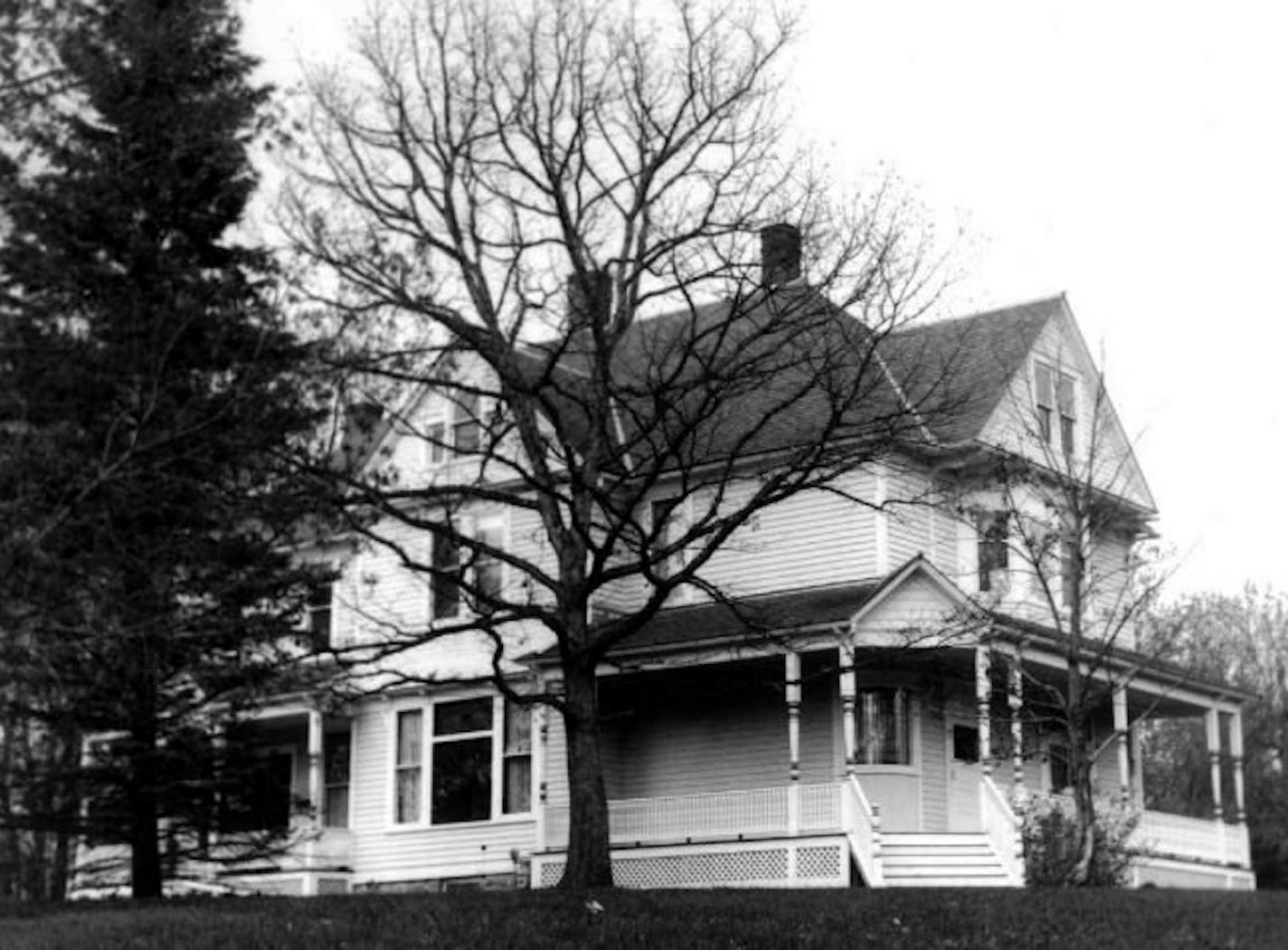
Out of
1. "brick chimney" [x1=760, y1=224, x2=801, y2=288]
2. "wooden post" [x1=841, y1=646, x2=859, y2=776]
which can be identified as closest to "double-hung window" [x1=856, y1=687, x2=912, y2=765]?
"wooden post" [x1=841, y1=646, x2=859, y2=776]

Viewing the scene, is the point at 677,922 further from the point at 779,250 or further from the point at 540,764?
the point at 540,764

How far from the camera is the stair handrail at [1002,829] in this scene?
85.1 ft

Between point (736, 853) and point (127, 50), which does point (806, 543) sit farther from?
point (127, 50)

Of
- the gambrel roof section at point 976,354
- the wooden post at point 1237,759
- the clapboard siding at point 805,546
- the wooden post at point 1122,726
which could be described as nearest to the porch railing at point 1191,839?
the wooden post at point 1237,759

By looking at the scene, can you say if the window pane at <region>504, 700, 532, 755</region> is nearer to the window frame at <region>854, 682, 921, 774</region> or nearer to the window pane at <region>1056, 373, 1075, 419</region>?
the window frame at <region>854, 682, 921, 774</region>

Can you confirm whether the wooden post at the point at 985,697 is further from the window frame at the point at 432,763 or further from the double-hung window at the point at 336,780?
the double-hung window at the point at 336,780

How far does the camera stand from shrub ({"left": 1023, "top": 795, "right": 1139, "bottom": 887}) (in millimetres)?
25531

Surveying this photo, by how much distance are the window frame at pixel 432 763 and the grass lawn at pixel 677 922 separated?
974cm

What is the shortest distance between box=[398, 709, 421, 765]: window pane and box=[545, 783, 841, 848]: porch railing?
4545 millimetres

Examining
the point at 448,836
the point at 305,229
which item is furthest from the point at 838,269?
the point at 448,836

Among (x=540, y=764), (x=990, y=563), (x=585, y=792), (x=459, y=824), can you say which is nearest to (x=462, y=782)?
(x=459, y=824)

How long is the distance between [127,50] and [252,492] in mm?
5818

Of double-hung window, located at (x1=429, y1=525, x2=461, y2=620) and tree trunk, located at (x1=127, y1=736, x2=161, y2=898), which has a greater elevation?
double-hung window, located at (x1=429, y1=525, x2=461, y2=620)

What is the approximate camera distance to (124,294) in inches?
901
